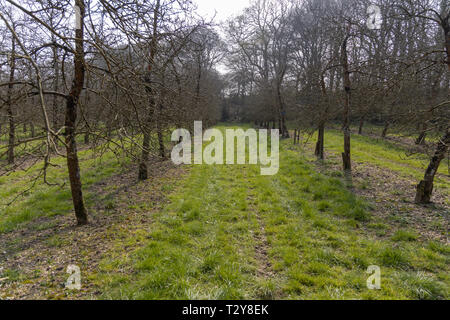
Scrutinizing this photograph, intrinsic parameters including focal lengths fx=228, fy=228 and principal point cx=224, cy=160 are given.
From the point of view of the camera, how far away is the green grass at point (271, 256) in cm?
308

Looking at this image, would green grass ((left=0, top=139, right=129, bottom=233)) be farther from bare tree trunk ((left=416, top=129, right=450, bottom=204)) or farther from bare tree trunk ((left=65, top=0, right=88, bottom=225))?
bare tree trunk ((left=416, top=129, right=450, bottom=204))

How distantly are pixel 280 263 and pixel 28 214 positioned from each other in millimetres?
6046

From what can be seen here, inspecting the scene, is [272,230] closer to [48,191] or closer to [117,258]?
[117,258]

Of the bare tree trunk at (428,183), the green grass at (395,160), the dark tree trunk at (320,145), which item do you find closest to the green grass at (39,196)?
the bare tree trunk at (428,183)

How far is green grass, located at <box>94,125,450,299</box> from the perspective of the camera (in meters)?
3.08

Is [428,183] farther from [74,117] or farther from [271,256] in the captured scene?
[74,117]

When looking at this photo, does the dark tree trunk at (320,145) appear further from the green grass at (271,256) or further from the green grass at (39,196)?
the green grass at (39,196)

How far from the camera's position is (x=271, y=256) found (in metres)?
3.97

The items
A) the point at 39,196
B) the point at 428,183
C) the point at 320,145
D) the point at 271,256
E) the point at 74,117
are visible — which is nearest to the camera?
the point at 271,256

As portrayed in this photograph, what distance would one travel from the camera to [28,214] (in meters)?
5.61

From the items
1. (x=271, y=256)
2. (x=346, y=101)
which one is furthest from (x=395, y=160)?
(x=271, y=256)

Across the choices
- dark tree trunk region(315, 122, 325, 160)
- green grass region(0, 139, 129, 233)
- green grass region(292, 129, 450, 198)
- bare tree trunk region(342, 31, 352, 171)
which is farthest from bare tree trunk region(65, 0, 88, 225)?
dark tree trunk region(315, 122, 325, 160)

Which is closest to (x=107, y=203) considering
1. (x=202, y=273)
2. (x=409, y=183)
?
(x=202, y=273)
